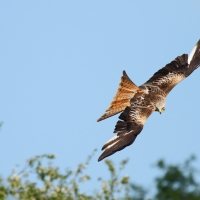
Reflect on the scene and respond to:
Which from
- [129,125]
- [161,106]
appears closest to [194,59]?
[161,106]

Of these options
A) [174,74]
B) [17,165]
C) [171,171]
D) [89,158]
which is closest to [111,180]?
[89,158]

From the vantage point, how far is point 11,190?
8.59 m

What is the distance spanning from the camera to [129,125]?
38.8 ft

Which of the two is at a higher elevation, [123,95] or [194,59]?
[194,59]

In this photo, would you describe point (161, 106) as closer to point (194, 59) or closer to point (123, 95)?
point (123, 95)

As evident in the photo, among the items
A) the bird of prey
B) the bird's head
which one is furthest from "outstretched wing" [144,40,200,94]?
the bird's head

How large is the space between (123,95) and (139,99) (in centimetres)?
25

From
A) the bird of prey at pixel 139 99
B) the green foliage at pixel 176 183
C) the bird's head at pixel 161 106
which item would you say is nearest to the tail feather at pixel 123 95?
the bird of prey at pixel 139 99

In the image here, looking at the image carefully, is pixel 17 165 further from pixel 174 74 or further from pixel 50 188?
pixel 174 74

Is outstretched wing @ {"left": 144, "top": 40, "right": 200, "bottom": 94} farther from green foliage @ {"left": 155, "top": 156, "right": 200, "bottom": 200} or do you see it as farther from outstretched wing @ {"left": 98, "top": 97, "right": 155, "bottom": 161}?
green foliage @ {"left": 155, "top": 156, "right": 200, "bottom": 200}

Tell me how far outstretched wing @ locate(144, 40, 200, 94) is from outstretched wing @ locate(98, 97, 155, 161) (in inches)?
28.5

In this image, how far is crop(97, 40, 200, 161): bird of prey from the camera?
37.9 feet

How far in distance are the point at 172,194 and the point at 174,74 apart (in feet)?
59.3

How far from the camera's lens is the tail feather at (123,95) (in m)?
12.4
